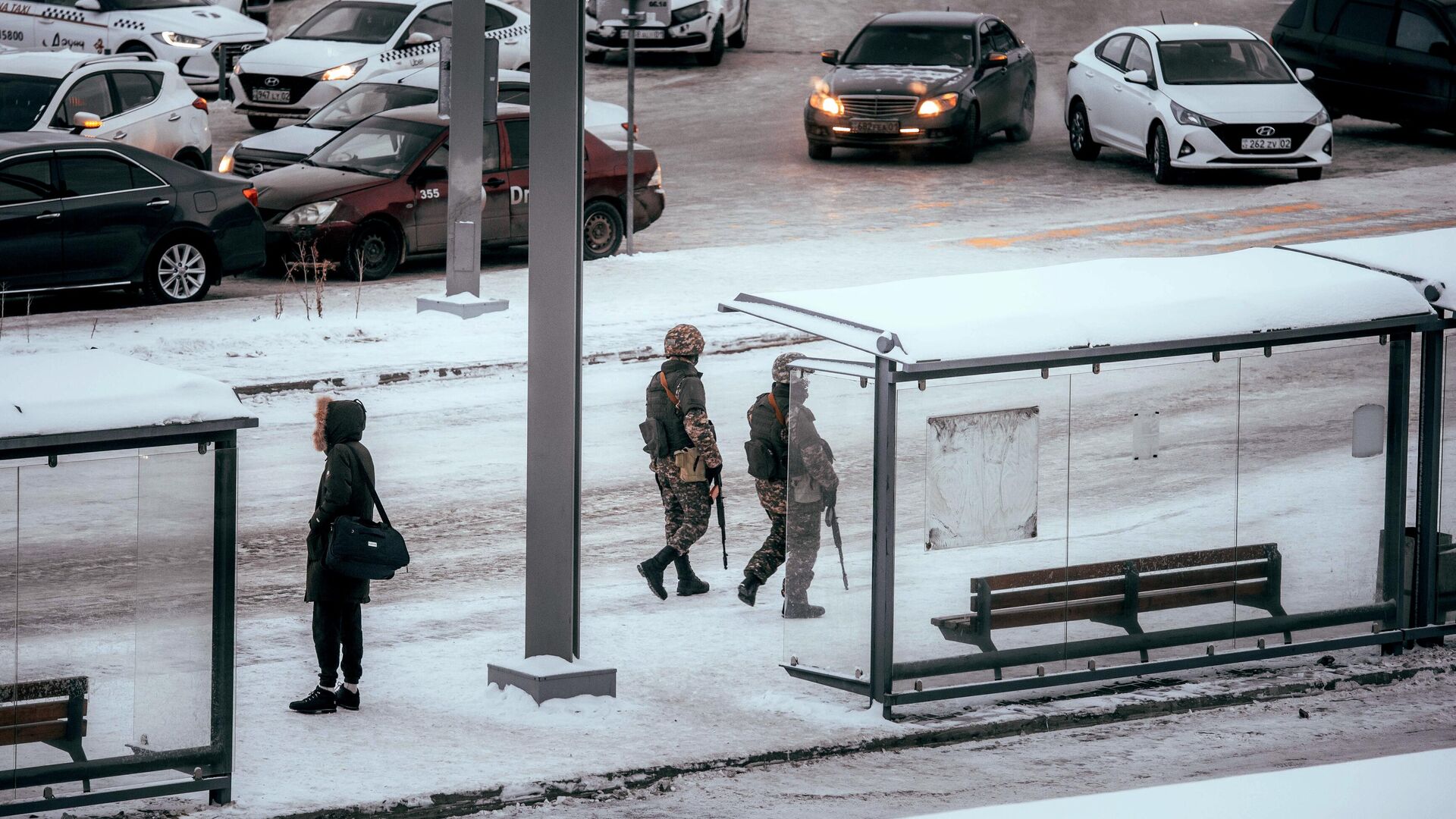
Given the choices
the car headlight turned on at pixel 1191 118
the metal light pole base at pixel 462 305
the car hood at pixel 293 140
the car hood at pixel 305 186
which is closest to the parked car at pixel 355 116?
the car hood at pixel 293 140

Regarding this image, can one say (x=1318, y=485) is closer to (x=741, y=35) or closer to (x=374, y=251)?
(x=374, y=251)

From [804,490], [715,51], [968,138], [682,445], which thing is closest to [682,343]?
[682,445]

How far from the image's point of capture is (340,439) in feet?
29.0

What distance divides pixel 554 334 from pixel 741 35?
77.7 ft

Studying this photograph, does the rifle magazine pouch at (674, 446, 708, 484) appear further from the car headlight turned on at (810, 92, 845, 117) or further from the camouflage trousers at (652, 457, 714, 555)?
the car headlight turned on at (810, 92, 845, 117)

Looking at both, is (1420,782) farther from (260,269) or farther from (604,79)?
(604,79)

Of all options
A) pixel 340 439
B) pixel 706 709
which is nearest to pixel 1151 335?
pixel 706 709

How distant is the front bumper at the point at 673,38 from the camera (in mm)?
29594

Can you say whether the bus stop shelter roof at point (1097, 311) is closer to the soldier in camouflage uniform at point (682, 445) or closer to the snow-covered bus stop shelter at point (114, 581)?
the soldier in camouflage uniform at point (682, 445)

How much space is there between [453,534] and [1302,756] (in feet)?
16.6

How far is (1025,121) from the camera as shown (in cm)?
2564

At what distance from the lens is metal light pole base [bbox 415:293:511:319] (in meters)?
16.7

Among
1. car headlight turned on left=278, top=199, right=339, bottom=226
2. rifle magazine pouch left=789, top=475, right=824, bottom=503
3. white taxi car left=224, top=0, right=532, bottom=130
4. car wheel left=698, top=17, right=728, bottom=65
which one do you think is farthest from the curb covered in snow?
car wheel left=698, top=17, right=728, bottom=65

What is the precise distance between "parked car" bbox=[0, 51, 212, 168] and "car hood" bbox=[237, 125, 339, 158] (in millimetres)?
987
